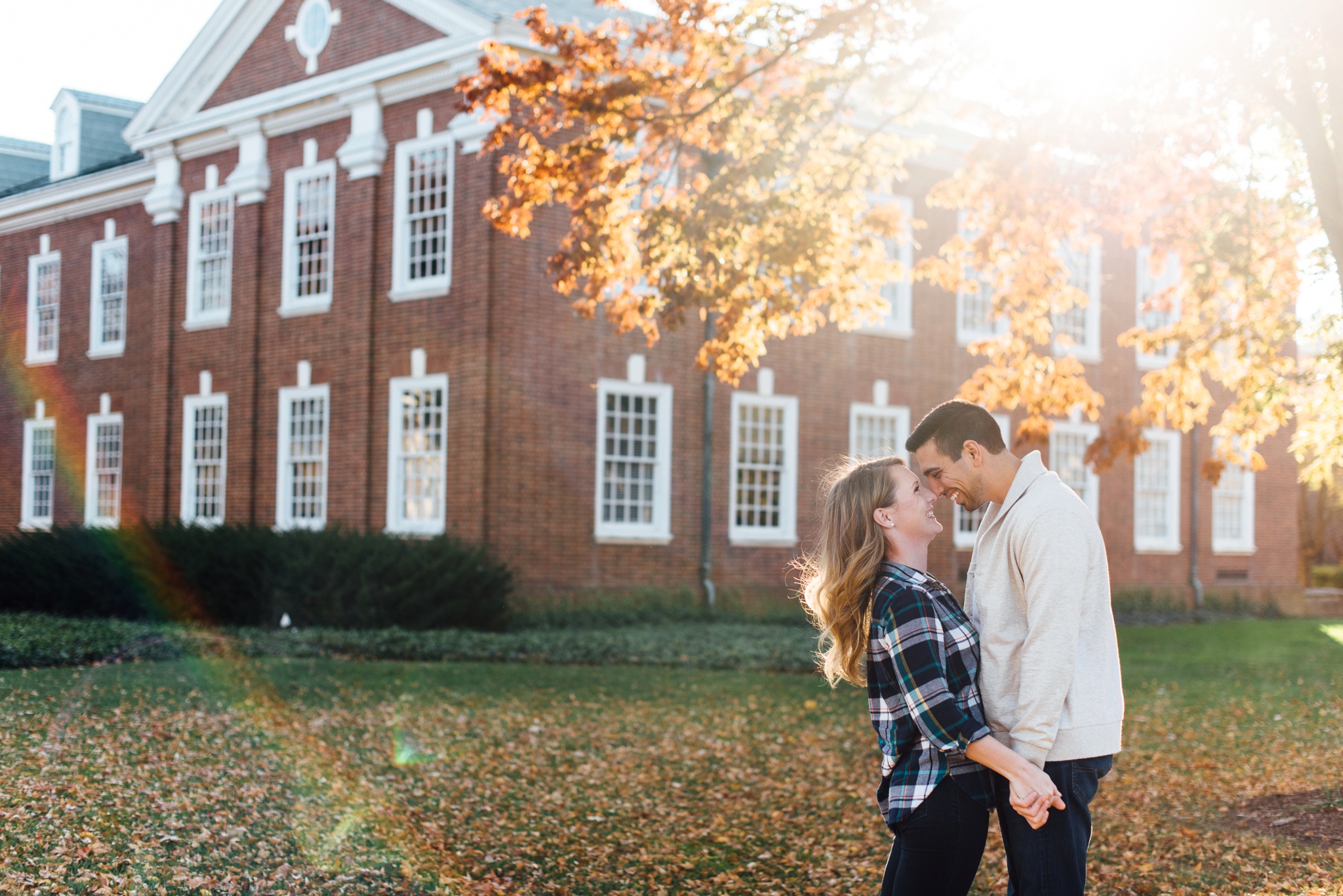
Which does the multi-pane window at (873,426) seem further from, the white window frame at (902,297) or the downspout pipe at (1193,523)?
the downspout pipe at (1193,523)

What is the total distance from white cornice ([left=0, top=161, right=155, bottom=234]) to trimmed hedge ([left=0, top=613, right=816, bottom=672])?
38.2ft

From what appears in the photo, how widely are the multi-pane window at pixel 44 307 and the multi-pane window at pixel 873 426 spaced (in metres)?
17.4

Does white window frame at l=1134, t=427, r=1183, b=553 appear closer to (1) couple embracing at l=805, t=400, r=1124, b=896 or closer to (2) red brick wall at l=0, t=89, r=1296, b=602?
(2) red brick wall at l=0, t=89, r=1296, b=602

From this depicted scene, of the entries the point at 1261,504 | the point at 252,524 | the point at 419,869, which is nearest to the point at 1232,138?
the point at 419,869

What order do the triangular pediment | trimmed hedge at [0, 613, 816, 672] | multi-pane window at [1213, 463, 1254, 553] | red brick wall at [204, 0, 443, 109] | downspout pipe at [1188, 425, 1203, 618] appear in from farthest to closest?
1. multi-pane window at [1213, 463, 1254, 553]
2. downspout pipe at [1188, 425, 1203, 618]
3. red brick wall at [204, 0, 443, 109]
4. the triangular pediment
5. trimmed hedge at [0, 613, 816, 672]

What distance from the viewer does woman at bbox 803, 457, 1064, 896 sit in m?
3.45

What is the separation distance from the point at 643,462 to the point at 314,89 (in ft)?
26.6

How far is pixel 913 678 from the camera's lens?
349 cm

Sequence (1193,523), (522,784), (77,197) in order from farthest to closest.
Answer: (77,197), (1193,523), (522,784)

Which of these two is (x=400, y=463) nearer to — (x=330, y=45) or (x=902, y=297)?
(x=330, y=45)

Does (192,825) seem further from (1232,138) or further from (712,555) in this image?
(712,555)

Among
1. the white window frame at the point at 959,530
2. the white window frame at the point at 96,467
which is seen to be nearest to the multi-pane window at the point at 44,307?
the white window frame at the point at 96,467

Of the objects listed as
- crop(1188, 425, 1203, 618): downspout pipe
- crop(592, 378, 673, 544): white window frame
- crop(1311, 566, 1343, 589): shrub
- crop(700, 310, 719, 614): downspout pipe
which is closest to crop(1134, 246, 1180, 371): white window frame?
crop(1188, 425, 1203, 618): downspout pipe

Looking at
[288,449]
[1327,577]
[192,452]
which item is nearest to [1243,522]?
[1327,577]
